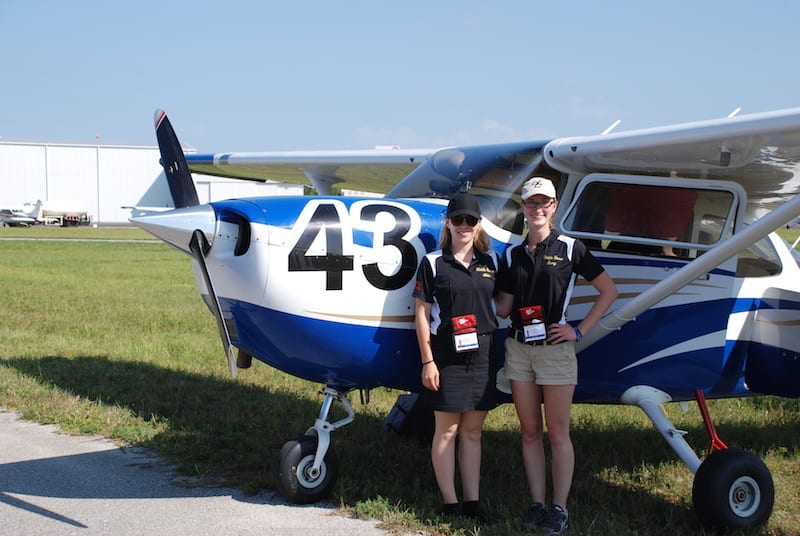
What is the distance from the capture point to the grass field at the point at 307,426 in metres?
4.88

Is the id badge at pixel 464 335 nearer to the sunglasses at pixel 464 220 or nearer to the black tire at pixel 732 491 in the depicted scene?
the sunglasses at pixel 464 220

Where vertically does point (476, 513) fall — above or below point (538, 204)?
below

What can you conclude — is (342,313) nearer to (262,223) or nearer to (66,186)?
(262,223)

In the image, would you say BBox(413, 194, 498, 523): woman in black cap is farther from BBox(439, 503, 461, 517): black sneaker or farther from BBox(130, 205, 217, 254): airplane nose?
BBox(130, 205, 217, 254): airplane nose

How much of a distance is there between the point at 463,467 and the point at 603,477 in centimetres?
159

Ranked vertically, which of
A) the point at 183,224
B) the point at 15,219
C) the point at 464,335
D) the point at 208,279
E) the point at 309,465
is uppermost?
the point at 183,224

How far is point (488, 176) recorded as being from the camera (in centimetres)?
506

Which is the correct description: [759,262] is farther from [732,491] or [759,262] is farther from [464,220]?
[464,220]

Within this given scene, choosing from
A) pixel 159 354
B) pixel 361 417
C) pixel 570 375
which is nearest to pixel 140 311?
pixel 159 354

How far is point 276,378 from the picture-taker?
8195 mm

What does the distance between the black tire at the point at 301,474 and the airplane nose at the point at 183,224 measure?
125 centimetres

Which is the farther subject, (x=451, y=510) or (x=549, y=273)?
(x=451, y=510)

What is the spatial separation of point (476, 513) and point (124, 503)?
1.96 meters

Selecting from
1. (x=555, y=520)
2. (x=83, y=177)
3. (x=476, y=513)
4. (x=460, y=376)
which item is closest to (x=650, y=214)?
(x=460, y=376)
